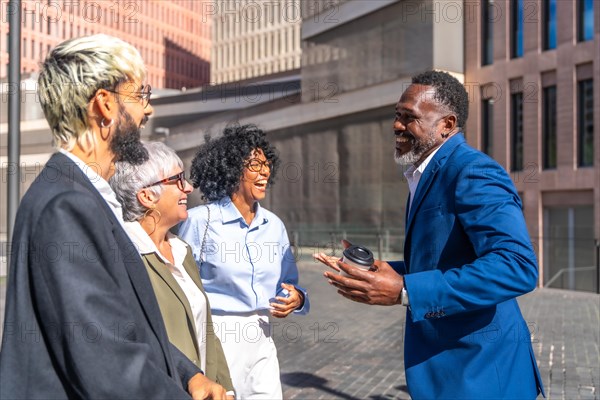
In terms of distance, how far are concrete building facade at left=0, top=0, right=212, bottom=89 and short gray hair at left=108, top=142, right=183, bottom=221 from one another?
3397 inches

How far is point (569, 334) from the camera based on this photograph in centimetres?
1039

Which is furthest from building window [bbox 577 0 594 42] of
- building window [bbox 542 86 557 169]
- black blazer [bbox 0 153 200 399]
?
black blazer [bbox 0 153 200 399]

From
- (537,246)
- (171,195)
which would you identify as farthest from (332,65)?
(171,195)

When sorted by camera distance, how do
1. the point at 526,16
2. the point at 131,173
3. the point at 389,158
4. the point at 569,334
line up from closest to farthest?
1. the point at 131,173
2. the point at 569,334
3. the point at 526,16
4. the point at 389,158

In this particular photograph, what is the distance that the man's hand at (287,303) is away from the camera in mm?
4035

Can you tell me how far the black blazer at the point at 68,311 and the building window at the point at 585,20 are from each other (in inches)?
1075

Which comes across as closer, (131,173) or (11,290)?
(11,290)

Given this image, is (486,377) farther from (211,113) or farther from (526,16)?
(211,113)

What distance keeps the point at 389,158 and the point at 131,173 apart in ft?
96.4

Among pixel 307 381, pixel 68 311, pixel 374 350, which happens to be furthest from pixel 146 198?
pixel 374 350

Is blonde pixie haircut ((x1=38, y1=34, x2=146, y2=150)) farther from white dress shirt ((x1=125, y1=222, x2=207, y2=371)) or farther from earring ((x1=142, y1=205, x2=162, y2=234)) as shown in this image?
earring ((x1=142, y1=205, x2=162, y2=234))

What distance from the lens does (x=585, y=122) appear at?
26703mm

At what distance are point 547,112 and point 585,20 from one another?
3.43 m

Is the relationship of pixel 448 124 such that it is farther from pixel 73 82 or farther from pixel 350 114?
pixel 350 114
